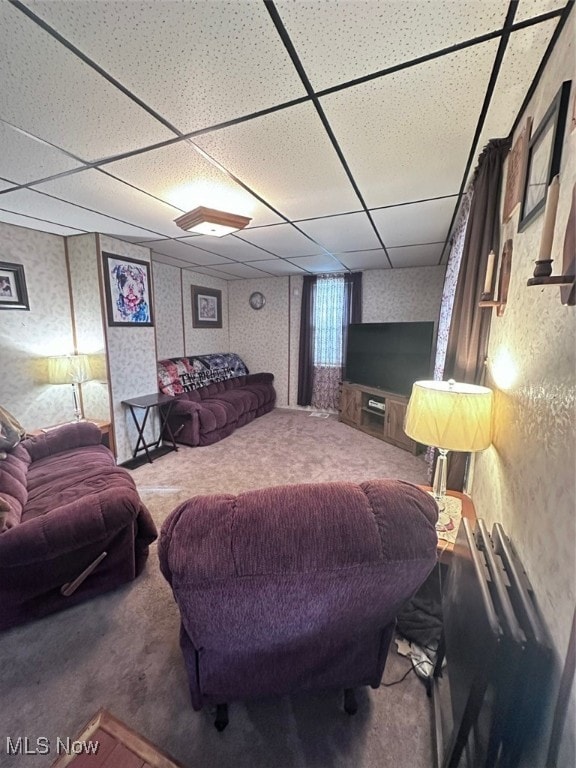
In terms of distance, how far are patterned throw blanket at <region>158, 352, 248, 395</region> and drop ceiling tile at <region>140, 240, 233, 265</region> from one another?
1.45 m

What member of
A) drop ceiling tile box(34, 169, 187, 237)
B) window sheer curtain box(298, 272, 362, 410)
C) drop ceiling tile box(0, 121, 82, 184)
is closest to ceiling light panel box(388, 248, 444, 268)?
window sheer curtain box(298, 272, 362, 410)

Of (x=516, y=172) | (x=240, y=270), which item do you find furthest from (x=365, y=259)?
(x=516, y=172)

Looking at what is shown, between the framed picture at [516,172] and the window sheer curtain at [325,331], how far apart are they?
11.8ft

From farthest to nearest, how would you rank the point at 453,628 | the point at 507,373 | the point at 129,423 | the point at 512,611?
the point at 129,423, the point at 507,373, the point at 453,628, the point at 512,611

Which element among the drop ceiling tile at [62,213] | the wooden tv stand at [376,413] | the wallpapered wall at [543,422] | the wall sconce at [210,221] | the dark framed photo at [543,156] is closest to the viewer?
the wallpapered wall at [543,422]

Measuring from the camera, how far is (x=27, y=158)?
159 centimetres

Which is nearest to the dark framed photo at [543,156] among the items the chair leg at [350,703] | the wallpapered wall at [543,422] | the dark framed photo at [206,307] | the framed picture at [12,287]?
the wallpapered wall at [543,422]

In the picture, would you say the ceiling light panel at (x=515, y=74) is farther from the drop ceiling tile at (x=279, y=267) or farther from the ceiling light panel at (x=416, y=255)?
the drop ceiling tile at (x=279, y=267)

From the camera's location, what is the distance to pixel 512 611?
768 millimetres

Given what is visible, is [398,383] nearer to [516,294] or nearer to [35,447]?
[516,294]

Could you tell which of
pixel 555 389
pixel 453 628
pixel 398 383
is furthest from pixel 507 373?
pixel 398 383

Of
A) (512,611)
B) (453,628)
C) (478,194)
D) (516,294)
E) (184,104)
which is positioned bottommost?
(453,628)

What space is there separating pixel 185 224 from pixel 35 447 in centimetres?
212

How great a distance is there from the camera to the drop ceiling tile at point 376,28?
0.83 metres
